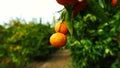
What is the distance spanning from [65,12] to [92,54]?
3254 millimetres

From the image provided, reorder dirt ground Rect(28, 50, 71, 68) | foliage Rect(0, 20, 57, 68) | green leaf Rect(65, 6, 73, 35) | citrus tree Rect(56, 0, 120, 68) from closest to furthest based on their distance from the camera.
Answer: green leaf Rect(65, 6, 73, 35) < citrus tree Rect(56, 0, 120, 68) < foliage Rect(0, 20, 57, 68) < dirt ground Rect(28, 50, 71, 68)

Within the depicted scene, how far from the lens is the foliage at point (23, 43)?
8297 millimetres

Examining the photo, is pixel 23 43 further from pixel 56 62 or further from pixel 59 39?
pixel 59 39

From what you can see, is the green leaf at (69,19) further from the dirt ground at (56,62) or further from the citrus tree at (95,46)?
the dirt ground at (56,62)

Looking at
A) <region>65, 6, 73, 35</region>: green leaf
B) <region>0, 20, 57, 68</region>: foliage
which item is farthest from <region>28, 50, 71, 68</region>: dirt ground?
<region>65, 6, 73, 35</region>: green leaf

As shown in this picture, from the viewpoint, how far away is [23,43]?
8844mm

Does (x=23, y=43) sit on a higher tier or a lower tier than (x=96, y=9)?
lower

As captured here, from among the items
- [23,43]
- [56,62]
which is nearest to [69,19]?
[23,43]

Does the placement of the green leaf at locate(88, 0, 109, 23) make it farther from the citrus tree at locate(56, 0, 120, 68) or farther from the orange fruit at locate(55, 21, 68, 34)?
the citrus tree at locate(56, 0, 120, 68)

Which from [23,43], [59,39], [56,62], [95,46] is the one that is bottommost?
[56,62]

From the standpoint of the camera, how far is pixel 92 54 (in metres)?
4.12

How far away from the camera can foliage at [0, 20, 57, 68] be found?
27.2 feet

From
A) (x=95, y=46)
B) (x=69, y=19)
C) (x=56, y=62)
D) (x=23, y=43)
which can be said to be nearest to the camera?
(x=69, y=19)

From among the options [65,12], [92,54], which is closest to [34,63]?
[92,54]
